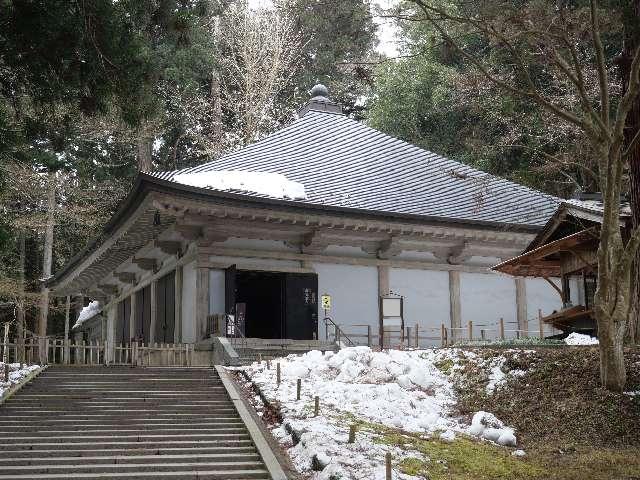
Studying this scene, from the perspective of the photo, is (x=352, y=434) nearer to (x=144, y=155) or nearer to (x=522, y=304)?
(x=522, y=304)

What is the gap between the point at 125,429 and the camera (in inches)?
420

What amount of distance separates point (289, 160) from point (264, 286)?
5576mm

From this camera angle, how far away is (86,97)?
1208cm

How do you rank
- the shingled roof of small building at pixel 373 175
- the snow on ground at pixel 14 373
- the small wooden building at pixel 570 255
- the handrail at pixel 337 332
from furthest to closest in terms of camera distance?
1. the shingled roof of small building at pixel 373 175
2. the handrail at pixel 337 332
3. the small wooden building at pixel 570 255
4. the snow on ground at pixel 14 373

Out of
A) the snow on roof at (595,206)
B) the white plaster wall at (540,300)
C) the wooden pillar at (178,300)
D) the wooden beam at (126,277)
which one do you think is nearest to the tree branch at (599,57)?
the snow on roof at (595,206)

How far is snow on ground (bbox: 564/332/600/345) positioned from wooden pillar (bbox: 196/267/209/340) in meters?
8.61

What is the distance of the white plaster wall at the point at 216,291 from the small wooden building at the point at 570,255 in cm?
695

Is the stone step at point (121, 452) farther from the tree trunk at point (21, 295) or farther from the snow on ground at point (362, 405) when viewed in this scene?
the tree trunk at point (21, 295)

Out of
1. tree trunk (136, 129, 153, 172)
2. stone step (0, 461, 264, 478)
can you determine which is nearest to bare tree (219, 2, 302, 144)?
tree trunk (136, 129, 153, 172)

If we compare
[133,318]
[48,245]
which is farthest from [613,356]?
[48,245]

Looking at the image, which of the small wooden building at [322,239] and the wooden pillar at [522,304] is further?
the wooden pillar at [522,304]

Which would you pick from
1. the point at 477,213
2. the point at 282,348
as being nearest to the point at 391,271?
the point at 477,213

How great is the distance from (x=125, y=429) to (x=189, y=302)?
941cm

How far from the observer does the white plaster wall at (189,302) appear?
63.8 feet
